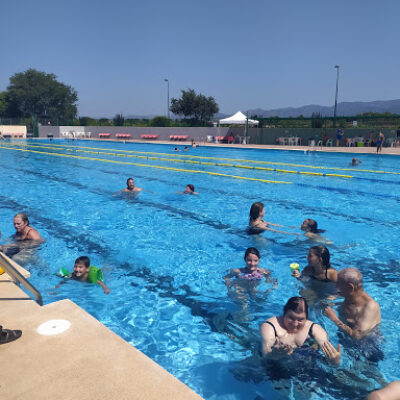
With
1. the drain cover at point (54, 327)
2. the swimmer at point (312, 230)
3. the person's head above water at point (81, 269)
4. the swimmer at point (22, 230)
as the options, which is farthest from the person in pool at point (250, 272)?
the swimmer at point (22, 230)

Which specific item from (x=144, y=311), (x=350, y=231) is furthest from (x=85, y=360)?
(x=350, y=231)

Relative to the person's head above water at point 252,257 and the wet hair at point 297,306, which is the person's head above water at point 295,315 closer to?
the wet hair at point 297,306

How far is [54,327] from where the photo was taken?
2.81m

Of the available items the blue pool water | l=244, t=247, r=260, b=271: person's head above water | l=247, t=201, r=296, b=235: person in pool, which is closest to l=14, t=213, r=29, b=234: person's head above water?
the blue pool water

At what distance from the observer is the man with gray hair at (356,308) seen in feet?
11.7

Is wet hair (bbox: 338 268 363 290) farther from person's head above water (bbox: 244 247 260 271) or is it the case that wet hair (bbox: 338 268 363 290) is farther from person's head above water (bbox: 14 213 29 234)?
person's head above water (bbox: 14 213 29 234)

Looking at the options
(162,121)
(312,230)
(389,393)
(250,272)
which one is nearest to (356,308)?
(389,393)

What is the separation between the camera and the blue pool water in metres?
3.30

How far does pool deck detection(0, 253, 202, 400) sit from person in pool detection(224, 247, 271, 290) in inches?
89.7

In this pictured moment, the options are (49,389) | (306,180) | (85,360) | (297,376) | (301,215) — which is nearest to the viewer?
(49,389)

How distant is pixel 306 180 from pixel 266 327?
11.1m

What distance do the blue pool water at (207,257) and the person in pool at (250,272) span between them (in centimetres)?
14

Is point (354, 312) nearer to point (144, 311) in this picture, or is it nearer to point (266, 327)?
point (266, 327)

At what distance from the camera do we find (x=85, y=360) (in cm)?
242
